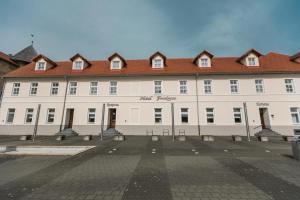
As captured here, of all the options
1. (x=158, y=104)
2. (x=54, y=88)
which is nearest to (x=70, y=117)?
(x=54, y=88)

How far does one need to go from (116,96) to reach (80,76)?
5.93 metres

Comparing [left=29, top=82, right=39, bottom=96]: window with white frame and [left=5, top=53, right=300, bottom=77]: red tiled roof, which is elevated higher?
[left=5, top=53, right=300, bottom=77]: red tiled roof

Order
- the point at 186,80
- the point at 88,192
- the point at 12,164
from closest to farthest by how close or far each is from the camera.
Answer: the point at 88,192 → the point at 12,164 → the point at 186,80

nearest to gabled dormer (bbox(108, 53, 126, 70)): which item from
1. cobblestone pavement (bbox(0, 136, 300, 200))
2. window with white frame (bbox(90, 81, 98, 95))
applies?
window with white frame (bbox(90, 81, 98, 95))

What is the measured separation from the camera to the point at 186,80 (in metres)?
20.0

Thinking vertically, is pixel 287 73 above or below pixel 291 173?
above

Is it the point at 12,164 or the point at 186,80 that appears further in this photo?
the point at 186,80

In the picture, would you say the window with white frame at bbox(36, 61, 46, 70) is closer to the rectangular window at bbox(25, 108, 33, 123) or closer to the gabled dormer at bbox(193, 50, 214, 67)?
the rectangular window at bbox(25, 108, 33, 123)

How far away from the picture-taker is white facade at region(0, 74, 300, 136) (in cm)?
1830

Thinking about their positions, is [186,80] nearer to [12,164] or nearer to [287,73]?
[287,73]

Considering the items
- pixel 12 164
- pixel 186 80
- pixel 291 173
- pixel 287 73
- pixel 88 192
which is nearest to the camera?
pixel 88 192

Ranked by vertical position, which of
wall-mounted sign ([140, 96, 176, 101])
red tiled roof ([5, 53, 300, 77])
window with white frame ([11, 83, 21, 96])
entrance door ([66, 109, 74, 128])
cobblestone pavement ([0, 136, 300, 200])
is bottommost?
cobblestone pavement ([0, 136, 300, 200])

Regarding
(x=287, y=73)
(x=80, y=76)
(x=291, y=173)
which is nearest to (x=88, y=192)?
(x=291, y=173)

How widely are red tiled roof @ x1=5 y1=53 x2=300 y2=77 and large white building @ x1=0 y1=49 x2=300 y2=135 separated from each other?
0.41ft
